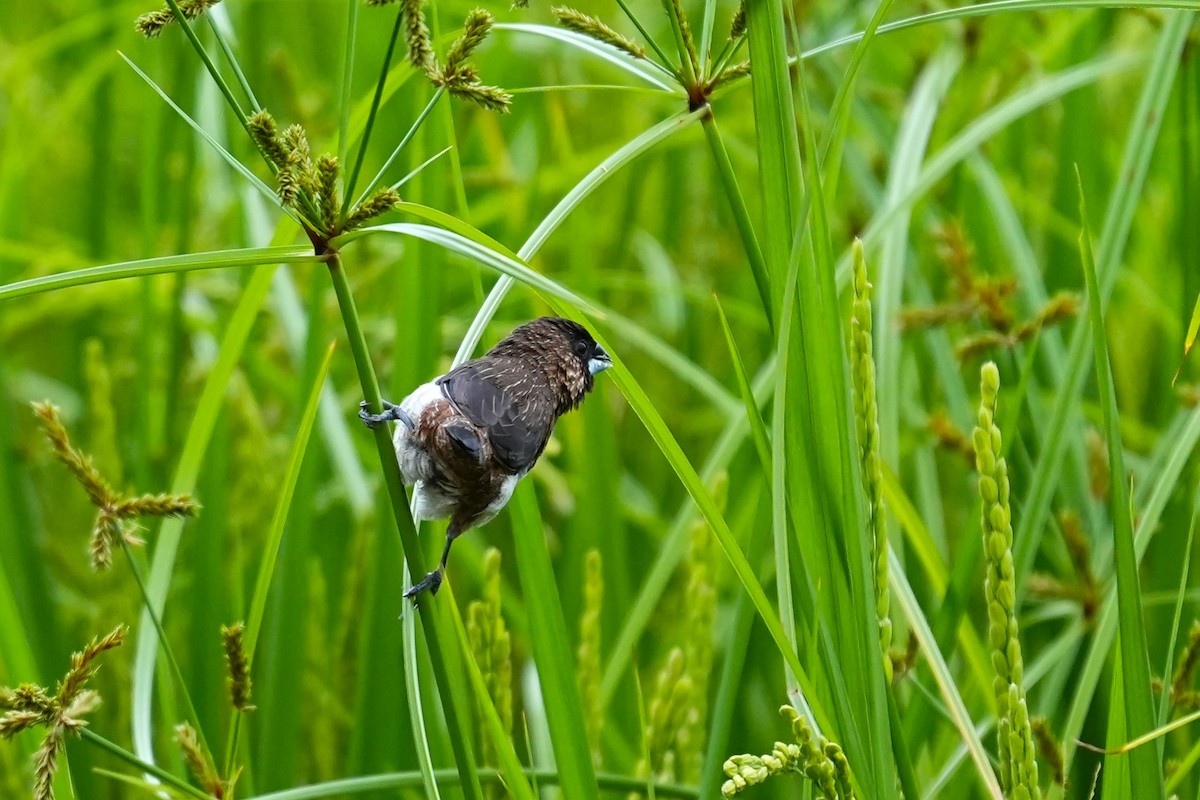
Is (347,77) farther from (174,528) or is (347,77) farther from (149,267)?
(174,528)

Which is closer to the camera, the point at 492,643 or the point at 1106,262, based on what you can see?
the point at 492,643

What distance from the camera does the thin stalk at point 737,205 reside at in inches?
49.3

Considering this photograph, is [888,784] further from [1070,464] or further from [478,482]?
[1070,464]

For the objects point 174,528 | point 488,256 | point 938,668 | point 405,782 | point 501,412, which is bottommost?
point 405,782

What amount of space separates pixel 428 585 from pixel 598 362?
0.52 metres

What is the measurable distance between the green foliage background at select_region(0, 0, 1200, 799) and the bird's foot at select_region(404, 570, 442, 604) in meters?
0.10

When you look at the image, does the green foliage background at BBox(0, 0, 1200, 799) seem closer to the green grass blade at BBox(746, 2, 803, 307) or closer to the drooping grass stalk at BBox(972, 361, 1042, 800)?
the green grass blade at BBox(746, 2, 803, 307)

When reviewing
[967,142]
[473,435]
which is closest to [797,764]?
[473,435]

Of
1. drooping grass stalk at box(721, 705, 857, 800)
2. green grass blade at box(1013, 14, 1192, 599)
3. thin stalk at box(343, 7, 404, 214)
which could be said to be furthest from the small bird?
green grass blade at box(1013, 14, 1192, 599)

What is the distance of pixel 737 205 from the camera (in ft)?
4.17

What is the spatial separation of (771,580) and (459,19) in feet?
4.98

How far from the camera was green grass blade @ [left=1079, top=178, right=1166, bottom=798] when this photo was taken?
1206 millimetres

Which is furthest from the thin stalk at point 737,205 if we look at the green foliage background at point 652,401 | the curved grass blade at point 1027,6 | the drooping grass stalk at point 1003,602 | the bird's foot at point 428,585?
the bird's foot at point 428,585

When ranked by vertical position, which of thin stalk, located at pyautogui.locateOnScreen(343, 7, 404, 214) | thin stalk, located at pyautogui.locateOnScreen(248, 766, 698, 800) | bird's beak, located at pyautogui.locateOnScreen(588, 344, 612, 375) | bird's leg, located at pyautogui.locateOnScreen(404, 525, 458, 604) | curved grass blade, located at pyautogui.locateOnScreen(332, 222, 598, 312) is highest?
thin stalk, located at pyautogui.locateOnScreen(343, 7, 404, 214)
